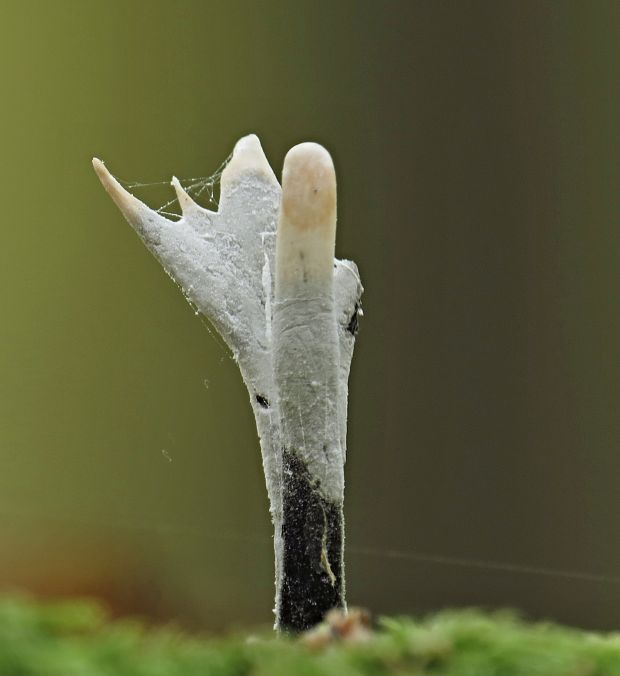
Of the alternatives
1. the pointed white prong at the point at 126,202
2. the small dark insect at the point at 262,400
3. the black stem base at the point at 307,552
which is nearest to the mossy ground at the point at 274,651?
the black stem base at the point at 307,552

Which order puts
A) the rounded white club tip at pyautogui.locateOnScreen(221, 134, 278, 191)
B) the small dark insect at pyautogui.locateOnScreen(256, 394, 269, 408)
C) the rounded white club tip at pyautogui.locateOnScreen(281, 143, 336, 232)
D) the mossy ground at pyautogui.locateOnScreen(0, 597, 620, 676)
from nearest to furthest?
1. the mossy ground at pyautogui.locateOnScreen(0, 597, 620, 676)
2. the rounded white club tip at pyautogui.locateOnScreen(281, 143, 336, 232)
3. the small dark insect at pyautogui.locateOnScreen(256, 394, 269, 408)
4. the rounded white club tip at pyautogui.locateOnScreen(221, 134, 278, 191)

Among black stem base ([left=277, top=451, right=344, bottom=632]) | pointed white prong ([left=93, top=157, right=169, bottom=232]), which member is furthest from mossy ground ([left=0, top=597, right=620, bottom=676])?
pointed white prong ([left=93, top=157, right=169, bottom=232])

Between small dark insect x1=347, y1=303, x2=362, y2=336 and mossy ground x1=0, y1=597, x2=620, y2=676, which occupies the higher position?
small dark insect x1=347, y1=303, x2=362, y2=336

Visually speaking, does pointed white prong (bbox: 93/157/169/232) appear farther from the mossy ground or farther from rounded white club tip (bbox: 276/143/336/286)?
the mossy ground

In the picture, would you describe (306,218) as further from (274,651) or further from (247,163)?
(274,651)

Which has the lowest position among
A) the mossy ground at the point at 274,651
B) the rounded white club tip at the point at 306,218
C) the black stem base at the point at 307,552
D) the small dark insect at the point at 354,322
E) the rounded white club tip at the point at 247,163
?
the black stem base at the point at 307,552

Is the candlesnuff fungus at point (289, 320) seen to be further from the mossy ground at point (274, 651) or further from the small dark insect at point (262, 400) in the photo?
the mossy ground at point (274, 651)
